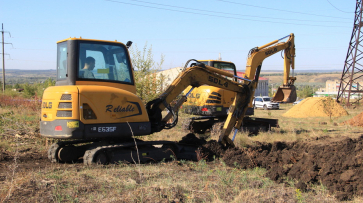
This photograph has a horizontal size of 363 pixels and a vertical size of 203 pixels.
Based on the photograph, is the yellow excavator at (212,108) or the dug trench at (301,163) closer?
the dug trench at (301,163)

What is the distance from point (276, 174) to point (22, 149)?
757 centimetres

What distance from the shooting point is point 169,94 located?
9070mm

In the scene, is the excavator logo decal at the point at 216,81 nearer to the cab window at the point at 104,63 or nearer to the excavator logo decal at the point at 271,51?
the excavator logo decal at the point at 271,51

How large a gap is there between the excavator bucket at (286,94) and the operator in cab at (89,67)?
24.2 feet

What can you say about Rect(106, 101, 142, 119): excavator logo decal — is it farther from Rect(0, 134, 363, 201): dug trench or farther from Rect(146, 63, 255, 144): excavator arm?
Rect(0, 134, 363, 201): dug trench

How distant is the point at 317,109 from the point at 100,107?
75.9ft

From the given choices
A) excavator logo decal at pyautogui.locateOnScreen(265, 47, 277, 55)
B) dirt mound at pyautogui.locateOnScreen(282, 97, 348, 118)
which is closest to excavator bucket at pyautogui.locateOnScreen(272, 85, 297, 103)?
excavator logo decal at pyautogui.locateOnScreen(265, 47, 277, 55)

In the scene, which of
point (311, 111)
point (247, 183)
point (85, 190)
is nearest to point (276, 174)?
point (247, 183)

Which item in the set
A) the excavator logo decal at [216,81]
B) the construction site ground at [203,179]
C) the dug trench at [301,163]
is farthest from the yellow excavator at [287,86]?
the construction site ground at [203,179]

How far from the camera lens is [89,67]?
7781 mm

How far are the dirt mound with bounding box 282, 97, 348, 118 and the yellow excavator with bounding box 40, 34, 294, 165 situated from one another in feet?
63.1

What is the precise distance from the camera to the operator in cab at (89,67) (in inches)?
304

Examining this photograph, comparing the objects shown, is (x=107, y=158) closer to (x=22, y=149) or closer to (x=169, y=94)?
(x=169, y=94)

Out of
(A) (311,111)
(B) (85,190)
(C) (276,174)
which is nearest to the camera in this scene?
(B) (85,190)
